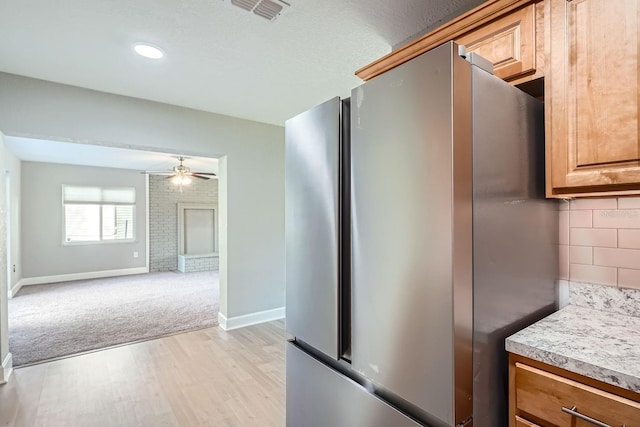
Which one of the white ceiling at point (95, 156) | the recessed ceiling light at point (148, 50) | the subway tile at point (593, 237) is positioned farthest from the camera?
the white ceiling at point (95, 156)

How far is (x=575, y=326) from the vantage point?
1.13m

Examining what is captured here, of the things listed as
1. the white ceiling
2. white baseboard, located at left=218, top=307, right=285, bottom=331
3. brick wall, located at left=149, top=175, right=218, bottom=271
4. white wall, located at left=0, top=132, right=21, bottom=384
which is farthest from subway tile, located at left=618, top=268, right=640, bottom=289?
brick wall, located at left=149, top=175, right=218, bottom=271

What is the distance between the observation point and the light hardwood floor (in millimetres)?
2154

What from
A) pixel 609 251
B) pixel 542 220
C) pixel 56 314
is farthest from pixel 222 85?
pixel 56 314

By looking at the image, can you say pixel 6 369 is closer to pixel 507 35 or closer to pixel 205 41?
pixel 205 41

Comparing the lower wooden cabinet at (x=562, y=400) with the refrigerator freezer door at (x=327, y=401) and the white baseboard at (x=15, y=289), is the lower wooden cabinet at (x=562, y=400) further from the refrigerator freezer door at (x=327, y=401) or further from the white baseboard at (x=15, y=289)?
the white baseboard at (x=15, y=289)

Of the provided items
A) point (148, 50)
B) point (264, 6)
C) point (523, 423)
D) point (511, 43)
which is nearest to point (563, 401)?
point (523, 423)

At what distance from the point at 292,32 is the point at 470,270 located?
1.79m

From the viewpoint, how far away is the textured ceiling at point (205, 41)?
5.78ft

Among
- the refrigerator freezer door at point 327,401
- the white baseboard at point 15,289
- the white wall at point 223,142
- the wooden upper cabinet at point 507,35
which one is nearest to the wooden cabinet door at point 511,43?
the wooden upper cabinet at point 507,35

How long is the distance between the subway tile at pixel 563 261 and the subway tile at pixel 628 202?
0.25 m

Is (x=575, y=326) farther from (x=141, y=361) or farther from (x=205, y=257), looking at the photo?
(x=205, y=257)

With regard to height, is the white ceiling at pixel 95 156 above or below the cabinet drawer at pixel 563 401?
above

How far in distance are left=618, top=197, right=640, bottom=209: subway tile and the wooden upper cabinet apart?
24.1 inches
